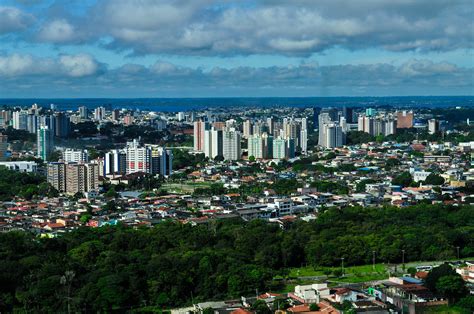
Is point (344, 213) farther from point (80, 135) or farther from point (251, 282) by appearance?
point (80, 135)

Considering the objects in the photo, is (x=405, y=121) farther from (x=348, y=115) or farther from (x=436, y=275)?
(x=436, y=275)

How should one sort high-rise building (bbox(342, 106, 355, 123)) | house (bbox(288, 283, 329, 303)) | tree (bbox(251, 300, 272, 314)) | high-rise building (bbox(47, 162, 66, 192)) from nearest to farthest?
tree (bbox(251, 300, 272, 314)) < house (bbox(288, 283, 329, 303)) < high-rise building (bbox(47, 162, 66, 192)) < high-rise building (bbox(342, 106, 355, 123))

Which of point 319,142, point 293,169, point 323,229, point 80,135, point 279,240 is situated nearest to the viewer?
point 279,240

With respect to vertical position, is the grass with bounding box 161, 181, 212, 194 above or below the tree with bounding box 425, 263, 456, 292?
below

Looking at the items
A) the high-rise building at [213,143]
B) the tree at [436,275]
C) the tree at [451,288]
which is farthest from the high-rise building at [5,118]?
the tree at [451,288]

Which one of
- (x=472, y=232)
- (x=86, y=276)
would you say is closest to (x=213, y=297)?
(x=86, y=276)

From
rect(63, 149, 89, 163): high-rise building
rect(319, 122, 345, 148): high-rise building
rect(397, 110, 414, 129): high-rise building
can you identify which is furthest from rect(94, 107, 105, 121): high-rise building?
rect(63, 149, 89, 163): high-rise building

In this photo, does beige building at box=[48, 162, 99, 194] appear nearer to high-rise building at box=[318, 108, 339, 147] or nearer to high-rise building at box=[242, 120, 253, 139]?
high-rise building at box=[318, 108, 339, 147]
